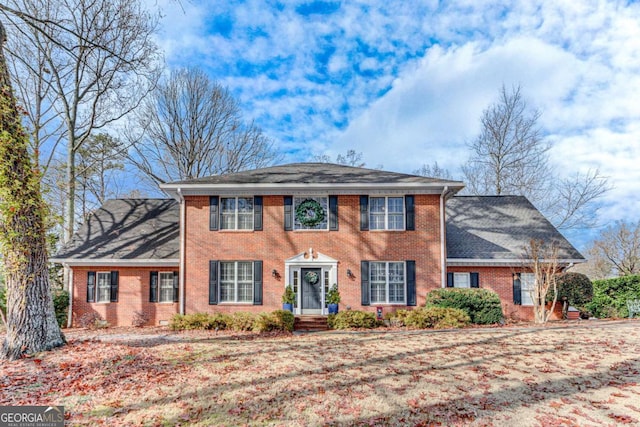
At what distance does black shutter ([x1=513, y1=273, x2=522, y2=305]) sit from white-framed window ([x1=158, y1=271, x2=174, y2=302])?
1338 centimetres

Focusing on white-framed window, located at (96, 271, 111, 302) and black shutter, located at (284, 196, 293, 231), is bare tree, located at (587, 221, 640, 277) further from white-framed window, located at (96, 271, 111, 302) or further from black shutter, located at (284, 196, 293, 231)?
white-framed window, located at (96, 271, 111, 302)

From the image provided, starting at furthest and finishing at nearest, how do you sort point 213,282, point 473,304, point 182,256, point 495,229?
point 495,229
point 182,256
point 213,282
point 473,304

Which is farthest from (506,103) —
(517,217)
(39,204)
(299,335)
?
(39,204)

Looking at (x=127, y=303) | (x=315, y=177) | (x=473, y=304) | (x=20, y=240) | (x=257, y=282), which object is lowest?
(x=127, y=303)

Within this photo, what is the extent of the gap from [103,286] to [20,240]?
7910 mm

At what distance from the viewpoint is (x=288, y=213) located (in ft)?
46.1

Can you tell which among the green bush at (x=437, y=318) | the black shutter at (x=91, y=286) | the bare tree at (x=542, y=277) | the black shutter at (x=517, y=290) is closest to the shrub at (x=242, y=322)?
the green bush at (x=437, y=318)

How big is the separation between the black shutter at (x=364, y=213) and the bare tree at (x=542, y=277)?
583 cm

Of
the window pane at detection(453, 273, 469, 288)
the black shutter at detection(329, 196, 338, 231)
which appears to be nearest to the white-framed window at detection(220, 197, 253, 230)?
the black shutter at detection(329, 196, 338, 231)

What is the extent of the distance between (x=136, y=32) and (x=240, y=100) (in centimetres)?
895

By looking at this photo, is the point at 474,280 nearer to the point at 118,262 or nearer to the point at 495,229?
the point at 495,229

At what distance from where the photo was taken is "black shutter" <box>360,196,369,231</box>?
45.8 ft

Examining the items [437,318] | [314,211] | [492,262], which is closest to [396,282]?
[437,318]

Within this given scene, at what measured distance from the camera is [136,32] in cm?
1744
